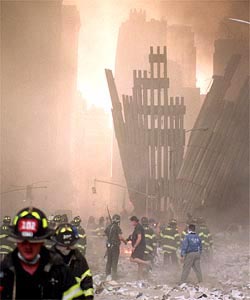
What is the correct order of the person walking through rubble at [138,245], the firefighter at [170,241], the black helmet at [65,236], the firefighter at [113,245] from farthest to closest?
the firefighter at [170,241] < the firefighter at [113,245] < the person walking through rubble at [138,245] < the black helmet at [65,236]

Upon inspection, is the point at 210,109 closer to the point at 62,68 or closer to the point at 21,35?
the point at 21,35

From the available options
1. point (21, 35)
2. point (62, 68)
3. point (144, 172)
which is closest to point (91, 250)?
point (144, 172)

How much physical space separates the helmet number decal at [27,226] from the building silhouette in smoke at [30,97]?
38.9 m

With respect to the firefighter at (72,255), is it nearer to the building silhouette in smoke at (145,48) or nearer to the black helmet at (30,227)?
the black helmet at (30,227)

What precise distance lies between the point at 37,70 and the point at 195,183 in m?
27.4

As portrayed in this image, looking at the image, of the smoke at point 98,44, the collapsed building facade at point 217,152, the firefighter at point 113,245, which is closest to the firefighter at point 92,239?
the firefighter at point 113,245

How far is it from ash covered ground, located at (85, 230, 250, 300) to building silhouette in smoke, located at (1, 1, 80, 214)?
86.9 ft

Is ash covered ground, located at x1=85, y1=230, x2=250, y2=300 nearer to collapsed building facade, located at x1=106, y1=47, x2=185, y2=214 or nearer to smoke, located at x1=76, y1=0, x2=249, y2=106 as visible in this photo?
collapsed building facade, located at x1=106, y1=47, x2=185, y2=214

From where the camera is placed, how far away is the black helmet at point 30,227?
3762 mm

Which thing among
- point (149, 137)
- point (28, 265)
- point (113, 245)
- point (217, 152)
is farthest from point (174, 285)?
point (217, 152)

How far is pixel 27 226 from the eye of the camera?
378 cm

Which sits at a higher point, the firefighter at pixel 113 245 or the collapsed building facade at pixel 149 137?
the collapsed building facade at pixel 149 137

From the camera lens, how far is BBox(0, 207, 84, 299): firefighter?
3.77m

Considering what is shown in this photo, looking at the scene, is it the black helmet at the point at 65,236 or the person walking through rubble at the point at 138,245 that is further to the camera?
the person walking through rubble at the point at 138,245
